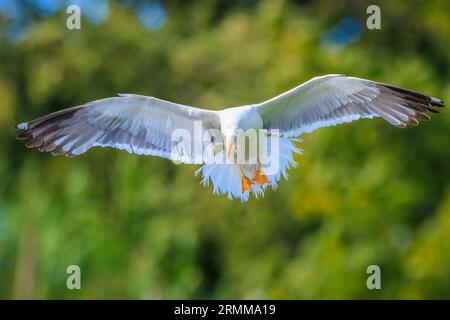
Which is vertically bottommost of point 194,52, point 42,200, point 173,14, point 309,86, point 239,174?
point 239,174

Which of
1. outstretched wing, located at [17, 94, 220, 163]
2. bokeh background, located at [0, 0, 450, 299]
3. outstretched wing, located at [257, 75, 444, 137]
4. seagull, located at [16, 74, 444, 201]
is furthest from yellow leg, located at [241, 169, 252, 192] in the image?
bokeh background, located at [0, 0, 450, 299]

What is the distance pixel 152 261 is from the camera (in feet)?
36.5

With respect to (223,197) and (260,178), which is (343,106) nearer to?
(260,178)

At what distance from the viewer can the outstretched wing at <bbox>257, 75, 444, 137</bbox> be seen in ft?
16.0

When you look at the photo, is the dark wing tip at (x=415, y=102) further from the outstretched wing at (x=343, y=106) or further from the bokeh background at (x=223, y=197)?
the bokeh background at (x=223, y=197)

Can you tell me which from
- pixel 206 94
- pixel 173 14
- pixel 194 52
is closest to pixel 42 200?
pixel 206 94

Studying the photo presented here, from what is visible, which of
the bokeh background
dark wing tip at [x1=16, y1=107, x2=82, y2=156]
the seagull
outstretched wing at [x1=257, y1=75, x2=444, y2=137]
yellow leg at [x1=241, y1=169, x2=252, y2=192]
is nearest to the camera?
yellow leg at [x1=241, y1=169, x2=252, y2=192]

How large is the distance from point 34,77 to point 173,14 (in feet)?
7.90

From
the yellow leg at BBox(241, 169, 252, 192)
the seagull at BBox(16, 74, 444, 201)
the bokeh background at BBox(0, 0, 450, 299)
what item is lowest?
the yellow leg at BBox(241, 169, 252, 192)

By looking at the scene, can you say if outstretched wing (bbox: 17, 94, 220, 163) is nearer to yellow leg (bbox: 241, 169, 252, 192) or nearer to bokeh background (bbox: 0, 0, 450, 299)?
yellow leg (bbox: 241, 169, 252, 192)

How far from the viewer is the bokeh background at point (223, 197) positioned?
35.6 feet

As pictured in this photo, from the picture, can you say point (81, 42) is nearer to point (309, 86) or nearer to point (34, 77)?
point (34, 77)

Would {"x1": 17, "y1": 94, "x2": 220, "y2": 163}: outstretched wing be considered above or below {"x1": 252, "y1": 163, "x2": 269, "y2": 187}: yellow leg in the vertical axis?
above

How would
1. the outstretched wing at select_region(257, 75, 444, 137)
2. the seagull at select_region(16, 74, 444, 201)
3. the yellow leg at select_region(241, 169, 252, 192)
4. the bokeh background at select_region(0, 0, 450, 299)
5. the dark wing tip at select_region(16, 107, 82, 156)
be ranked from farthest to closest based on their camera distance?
the bokeh background at select_region(0, 0, 450, 299) < the outstretched wing at select_region(257, 75, 444, 137) < the dark wing tip at select_region(16, 107, 82, 156) < the seagull at select_region(16, 74, 444, 201) < the yellow leg at select_region(241, 169, 252, 192)
